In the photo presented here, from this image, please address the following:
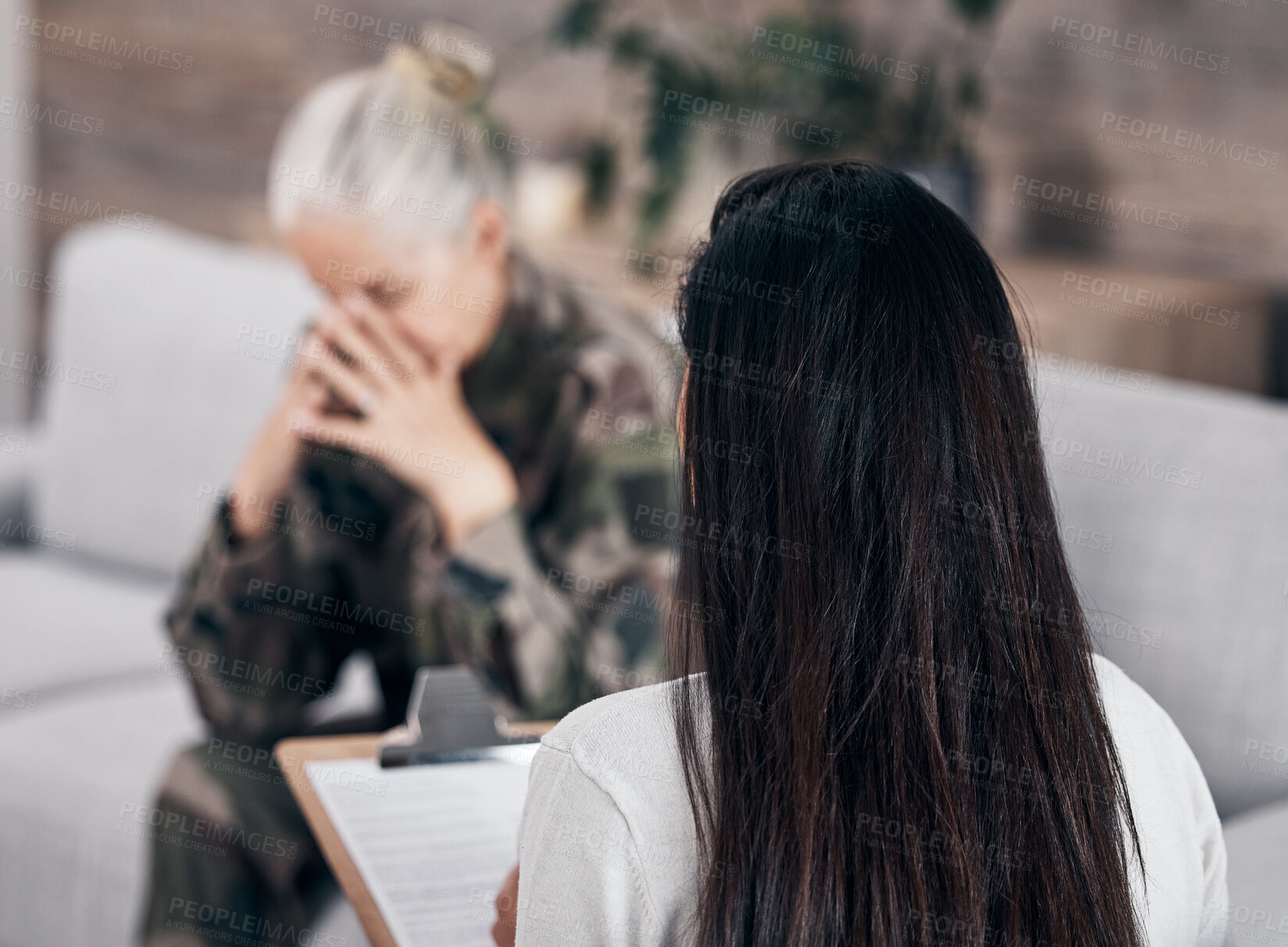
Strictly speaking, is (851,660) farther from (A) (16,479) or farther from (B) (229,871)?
(A) (16,479)

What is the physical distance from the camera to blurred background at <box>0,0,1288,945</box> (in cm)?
116

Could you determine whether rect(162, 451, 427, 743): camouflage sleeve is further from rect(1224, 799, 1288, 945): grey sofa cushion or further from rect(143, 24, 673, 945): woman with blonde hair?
rect(1224, 799, 1288, 945): grey sofa cushion

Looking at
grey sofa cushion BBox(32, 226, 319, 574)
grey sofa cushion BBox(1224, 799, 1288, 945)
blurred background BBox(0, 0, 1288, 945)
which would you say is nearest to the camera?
grey sofa cushion BBox(1224, 799, 1288, 945)

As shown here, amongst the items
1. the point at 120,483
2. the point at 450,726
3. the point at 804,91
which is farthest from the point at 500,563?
the point at 804,91

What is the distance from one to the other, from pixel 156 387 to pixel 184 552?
28 centimetres

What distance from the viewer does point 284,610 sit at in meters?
1.43

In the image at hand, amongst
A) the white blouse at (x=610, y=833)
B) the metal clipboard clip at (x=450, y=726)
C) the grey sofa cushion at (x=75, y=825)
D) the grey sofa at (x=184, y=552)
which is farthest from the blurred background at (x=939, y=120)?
the white blouse at (x=610, y=833)

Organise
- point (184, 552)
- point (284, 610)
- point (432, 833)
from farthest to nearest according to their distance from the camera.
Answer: point (184, 552) → point (284, 610) → point (432, 833)

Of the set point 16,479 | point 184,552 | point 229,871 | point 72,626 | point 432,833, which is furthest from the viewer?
point 16,479

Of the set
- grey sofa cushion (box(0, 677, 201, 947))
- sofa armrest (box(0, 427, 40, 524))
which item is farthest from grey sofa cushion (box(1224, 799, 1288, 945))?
sofa armrest (box(0, 427, 40, 524))

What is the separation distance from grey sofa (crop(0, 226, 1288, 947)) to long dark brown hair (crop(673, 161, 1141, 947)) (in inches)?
14.1

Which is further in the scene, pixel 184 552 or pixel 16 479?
pixel 16 479

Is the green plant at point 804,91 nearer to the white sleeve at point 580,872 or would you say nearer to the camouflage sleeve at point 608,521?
the camouflage sleeve at point 608,521

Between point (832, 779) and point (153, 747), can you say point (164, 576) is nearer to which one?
point (153, 747)
